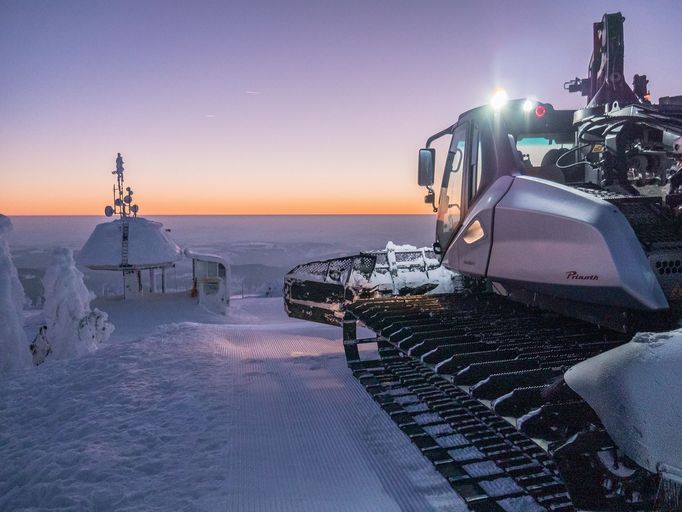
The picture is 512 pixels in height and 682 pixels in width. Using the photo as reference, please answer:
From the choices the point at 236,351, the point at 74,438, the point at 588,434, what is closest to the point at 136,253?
the point at 236,351

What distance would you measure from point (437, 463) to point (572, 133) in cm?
410

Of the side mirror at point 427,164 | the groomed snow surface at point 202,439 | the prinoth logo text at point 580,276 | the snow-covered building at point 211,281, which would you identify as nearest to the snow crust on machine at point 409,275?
the groomed snow surface at point 202,439

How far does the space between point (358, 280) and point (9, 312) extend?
9929 millimetres

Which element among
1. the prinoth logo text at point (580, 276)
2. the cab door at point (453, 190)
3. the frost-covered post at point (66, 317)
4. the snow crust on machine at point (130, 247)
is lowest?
the frost-covered post at point (66, 317)

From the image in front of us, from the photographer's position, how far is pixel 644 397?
2.00 metres

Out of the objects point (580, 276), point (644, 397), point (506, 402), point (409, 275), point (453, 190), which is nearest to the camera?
point (644, 397)

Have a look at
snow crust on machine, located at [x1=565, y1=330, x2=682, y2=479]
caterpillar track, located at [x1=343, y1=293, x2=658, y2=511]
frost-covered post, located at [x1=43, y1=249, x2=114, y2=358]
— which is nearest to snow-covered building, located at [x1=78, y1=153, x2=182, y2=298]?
frost-covered post, located at [x1=43, y1=249, x2=114, y2=358]

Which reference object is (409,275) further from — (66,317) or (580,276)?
(66,317)

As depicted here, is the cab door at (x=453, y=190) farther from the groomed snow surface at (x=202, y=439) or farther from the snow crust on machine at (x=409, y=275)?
the groomed snow surface at (x=202, y=439)

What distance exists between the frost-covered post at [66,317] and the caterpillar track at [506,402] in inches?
782

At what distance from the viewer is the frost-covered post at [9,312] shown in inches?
503

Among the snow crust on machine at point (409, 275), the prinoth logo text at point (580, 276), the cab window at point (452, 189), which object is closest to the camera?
the prinoth logo text at point (580, 276)

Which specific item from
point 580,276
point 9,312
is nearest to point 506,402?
point 580,276

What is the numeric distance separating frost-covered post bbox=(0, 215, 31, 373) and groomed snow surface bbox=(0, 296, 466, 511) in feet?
19.8
